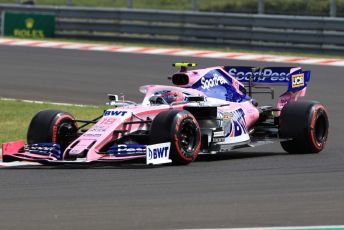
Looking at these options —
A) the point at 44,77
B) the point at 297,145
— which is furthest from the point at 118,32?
the point at 297,145

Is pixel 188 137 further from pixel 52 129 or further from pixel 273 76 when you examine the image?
pixel 273 76

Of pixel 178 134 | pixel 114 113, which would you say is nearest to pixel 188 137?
pixel 178 134

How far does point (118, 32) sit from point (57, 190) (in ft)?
68.8

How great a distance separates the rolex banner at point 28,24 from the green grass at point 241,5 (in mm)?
2259

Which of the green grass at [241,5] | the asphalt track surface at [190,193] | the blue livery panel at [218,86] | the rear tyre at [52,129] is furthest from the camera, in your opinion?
the green grass at [241,5]

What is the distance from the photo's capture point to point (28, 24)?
31.6m

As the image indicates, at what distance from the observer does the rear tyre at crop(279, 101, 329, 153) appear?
12.8 metres

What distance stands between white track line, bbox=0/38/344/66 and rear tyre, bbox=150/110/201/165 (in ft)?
44.3

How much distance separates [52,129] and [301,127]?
309 cm

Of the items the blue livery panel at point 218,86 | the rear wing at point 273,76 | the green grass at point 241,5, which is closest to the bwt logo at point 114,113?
the blue livery panel at point 218,86

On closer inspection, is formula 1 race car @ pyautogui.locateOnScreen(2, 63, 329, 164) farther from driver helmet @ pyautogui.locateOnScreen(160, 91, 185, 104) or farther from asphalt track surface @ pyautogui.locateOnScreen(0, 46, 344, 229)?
asphalt track surface @ pyautogui.locateOnScreen(0, 46, 344, 229)

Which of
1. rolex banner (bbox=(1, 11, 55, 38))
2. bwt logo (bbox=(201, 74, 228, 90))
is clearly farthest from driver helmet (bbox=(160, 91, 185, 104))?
rolex banner (bbox=(1, 11, 55, 38))

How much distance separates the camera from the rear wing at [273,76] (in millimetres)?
13695

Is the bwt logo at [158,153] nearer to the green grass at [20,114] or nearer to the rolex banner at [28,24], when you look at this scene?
the green grass at [20,114]
